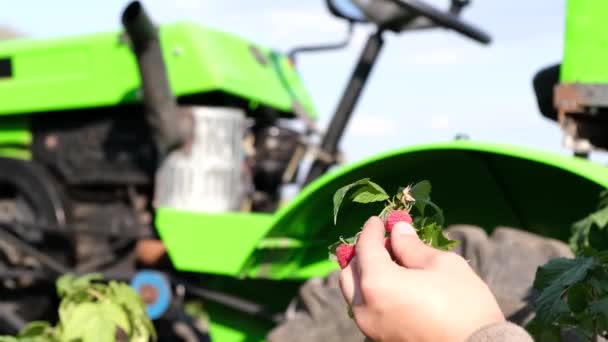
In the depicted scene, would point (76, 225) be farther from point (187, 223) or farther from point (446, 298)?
point (446, 298)

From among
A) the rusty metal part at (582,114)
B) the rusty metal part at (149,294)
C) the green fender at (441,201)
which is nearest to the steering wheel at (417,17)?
the green fender at (441,201)

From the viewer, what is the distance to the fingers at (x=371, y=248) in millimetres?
851

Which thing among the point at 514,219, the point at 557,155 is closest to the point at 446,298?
the point at 557,155

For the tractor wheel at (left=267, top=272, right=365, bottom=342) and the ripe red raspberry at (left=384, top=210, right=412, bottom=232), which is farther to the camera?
the tractor wheel at (left=267, top=272, right=365, bottom=342)

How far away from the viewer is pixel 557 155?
1.63 metres

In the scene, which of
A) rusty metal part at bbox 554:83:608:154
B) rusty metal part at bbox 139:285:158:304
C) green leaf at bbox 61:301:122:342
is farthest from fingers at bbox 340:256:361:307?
rusty metal part at bbox 139:285:158:304

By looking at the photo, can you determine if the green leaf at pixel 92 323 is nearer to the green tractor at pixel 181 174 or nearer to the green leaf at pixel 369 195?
the green tractor at pixel 181 174

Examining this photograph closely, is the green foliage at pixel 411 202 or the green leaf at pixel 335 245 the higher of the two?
the green foliage at pixel 411 202

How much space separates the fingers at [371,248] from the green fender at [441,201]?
52 centimetres

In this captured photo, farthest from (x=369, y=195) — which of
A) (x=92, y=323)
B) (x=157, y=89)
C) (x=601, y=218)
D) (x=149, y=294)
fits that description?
(x=157, y=89)

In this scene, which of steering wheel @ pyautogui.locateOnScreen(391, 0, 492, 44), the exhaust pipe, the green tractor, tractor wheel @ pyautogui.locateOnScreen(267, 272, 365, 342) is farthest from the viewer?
the exhaust pipe

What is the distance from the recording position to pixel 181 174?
2.99 m

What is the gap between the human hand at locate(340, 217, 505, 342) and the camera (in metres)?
0.83

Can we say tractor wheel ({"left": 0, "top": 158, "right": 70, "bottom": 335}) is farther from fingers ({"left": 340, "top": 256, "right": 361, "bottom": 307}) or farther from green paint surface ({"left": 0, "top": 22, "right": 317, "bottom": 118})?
fingers ({"left": 340, "top": 256, "right": 361, "bottom": 307})
